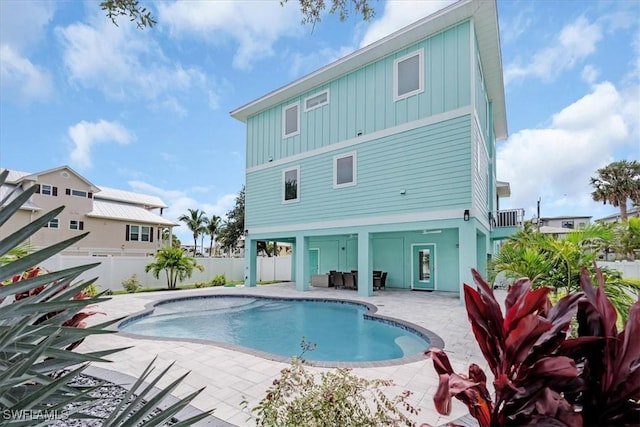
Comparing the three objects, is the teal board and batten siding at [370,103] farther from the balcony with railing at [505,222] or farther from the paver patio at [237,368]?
the paver patio at [237,368]

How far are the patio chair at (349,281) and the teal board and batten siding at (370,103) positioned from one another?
19.9ft

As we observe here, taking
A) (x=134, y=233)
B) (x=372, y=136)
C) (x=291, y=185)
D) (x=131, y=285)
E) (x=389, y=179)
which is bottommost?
(x=131, y=285)

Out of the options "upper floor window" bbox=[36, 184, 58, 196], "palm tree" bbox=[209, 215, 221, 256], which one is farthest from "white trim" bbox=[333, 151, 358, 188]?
"palm tree" bbox=[209, 215, 221, 256]

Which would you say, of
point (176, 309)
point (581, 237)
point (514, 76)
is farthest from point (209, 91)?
point (581, 237)

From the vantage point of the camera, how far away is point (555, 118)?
16.6 m

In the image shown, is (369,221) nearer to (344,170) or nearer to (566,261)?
(344,170)

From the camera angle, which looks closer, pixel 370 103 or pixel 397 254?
pixel 370 103

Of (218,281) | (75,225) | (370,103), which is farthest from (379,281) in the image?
(75,225)

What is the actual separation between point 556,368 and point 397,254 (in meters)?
15.0

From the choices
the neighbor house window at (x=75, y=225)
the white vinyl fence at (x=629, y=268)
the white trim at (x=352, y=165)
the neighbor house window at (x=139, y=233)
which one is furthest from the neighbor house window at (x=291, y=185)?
the neighbor house window at (x=139, y=233)

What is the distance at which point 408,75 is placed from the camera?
1182 centimetres

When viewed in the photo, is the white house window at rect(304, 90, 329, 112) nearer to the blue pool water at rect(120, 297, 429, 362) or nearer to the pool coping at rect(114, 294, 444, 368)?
the pool coping at rect(114, 294, 444, 368)

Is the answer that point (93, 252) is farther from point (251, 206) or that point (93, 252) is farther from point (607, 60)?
point (607, 60)

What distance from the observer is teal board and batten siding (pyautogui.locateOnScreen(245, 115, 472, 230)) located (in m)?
10.6
